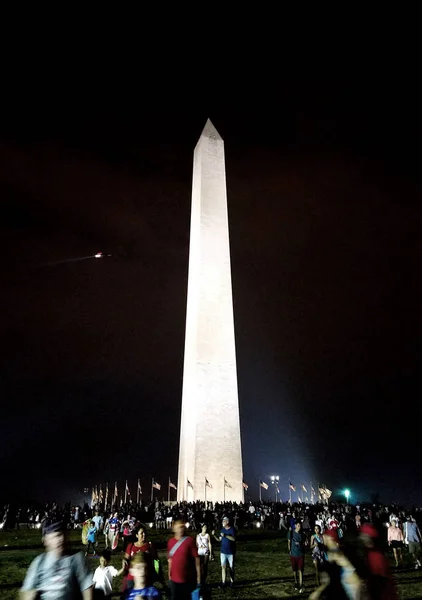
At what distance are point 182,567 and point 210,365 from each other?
24.2 meters

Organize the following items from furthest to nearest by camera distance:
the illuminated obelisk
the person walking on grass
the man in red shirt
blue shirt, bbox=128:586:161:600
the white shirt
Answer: the illuminated obelisk
the person walking on grass
the white shirt
the man in red shirt
blue shirt, bbox=128:586:161:600

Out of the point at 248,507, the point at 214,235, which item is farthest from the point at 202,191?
the point at 248,507

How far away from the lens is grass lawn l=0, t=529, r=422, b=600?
29.9 feet

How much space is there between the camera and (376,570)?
486 centimetres

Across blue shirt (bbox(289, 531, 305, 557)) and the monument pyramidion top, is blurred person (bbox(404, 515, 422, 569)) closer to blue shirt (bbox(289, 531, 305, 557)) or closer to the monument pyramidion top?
blue shirt (bbox(289, 531, 305, 557))

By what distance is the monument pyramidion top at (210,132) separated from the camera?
3634 cm

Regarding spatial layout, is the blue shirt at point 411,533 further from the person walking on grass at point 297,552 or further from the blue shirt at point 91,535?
the blue shirt at point 91,535

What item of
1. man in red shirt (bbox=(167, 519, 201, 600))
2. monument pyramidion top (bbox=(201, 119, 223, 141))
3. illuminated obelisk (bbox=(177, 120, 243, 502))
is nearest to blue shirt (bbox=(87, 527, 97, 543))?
man in red shirt (bbox=(167, 519, 201, 600))

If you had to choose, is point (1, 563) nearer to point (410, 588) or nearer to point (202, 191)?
point (410, 588)

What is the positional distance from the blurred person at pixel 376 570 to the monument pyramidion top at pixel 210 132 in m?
33.8

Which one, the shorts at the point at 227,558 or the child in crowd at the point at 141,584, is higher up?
the shorts at the point at 227,558

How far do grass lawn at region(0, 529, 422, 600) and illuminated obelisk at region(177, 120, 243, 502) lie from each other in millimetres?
9697

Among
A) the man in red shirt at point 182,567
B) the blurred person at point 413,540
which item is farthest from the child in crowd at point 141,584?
the blurred person at point 413,540

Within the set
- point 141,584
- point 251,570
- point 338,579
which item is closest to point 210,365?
point 251,570
